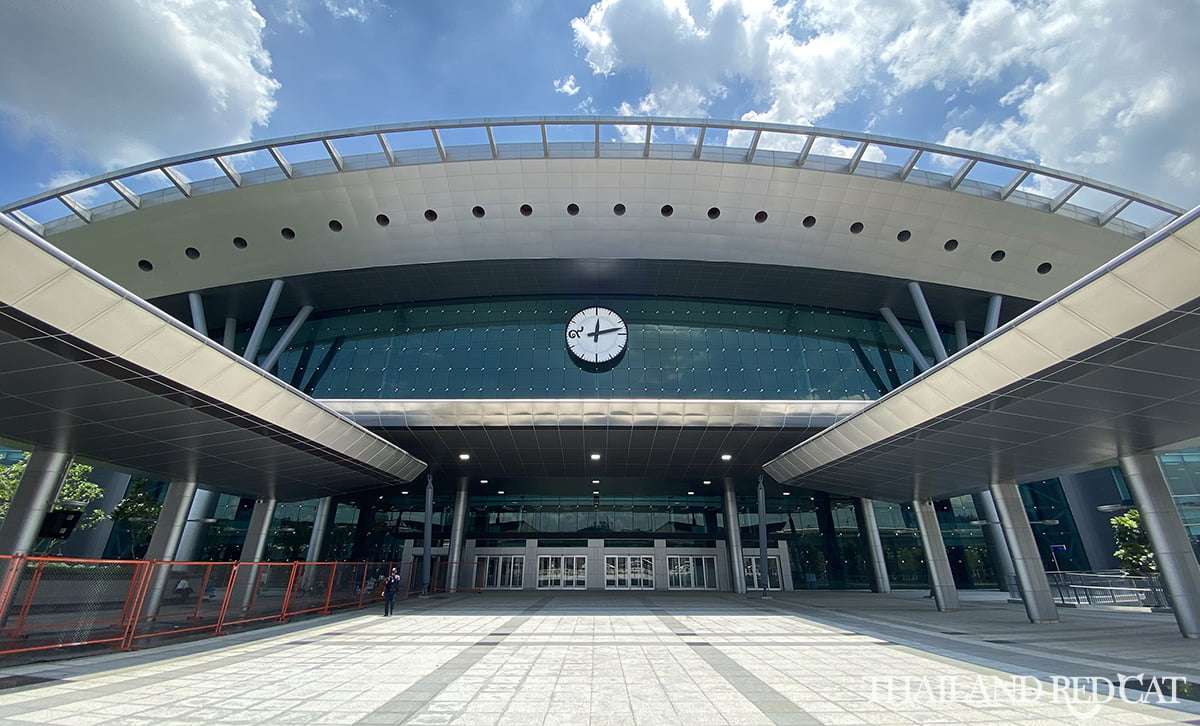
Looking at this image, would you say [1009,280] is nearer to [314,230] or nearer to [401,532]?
[314,230]

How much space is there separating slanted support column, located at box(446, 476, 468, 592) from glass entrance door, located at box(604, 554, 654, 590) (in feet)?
31.3

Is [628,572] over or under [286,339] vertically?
under

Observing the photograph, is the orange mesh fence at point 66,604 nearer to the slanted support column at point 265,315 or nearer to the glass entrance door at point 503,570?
the slanted support column at point 265,315

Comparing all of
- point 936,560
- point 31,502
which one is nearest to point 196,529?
point 31,502

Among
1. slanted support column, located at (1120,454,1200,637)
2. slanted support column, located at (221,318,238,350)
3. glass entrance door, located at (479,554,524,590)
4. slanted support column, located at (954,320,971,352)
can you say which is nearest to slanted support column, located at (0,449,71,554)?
slanted support column, located at (221,318,238,350)

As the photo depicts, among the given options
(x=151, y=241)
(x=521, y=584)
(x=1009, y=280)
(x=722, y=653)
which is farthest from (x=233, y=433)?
(x=1009, y=280)

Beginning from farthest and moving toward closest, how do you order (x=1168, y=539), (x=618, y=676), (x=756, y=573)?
(x=756, y=573)
(x=1168, y=539)
(x=618, y=676)

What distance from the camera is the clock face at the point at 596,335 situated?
28172 millimetres

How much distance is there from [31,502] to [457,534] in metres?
19.1

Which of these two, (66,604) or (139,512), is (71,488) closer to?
(139,512)

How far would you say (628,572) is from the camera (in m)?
34.1

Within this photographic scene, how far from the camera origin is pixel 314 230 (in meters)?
27.8

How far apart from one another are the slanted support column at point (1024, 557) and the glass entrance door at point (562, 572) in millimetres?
23233

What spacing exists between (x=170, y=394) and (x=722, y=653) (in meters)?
13.7
